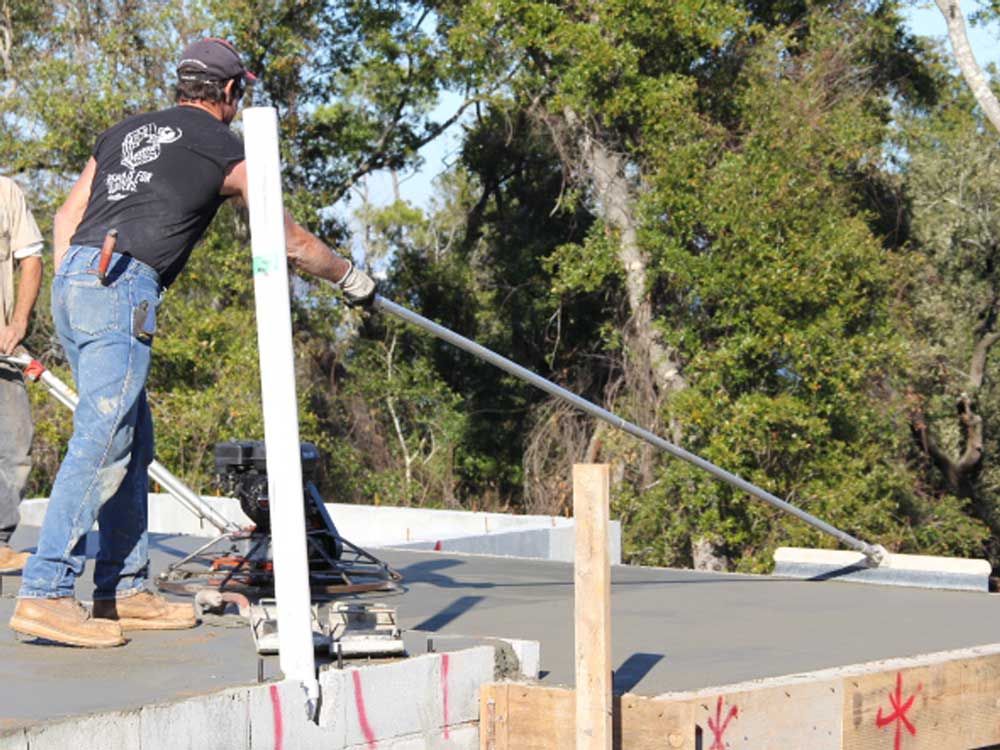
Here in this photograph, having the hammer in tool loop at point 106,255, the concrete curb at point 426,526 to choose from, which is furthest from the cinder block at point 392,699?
the concrete curb at point 426,526

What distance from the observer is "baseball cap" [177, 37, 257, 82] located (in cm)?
473

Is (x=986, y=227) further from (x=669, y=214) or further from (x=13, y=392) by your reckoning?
(x=13, y=392)

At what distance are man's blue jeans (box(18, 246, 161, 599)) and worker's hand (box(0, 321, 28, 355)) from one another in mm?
1798

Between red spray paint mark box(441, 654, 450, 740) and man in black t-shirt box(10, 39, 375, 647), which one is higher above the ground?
man in black t-shirt box(10, 39, 375, 647)

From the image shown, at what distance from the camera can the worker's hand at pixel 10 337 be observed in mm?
6270

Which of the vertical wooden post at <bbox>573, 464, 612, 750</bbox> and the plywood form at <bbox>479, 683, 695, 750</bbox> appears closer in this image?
the vertical wooden post at <bbox>573, 464, 612, 750</bbox>

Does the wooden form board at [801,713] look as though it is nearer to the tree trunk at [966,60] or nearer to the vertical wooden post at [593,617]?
the vertical wooden post at [593,617]

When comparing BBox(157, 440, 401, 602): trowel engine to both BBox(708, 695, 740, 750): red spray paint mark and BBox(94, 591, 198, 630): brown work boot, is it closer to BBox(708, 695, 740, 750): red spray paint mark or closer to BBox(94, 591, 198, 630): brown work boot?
BBox(94, 591, 198, 630): brown work boot

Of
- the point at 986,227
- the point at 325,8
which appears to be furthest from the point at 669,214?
the point at 325,8

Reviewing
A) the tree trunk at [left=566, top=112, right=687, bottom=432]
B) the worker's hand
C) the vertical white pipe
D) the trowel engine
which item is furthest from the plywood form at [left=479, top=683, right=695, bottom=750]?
the tree trunk at [left=566, top=112, right=687, bottom=432]

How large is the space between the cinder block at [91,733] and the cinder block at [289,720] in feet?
1.12

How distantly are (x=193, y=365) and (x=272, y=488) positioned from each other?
52.1 feet

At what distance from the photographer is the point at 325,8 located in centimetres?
2120

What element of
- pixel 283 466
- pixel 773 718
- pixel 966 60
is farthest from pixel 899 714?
pixel 966 60
